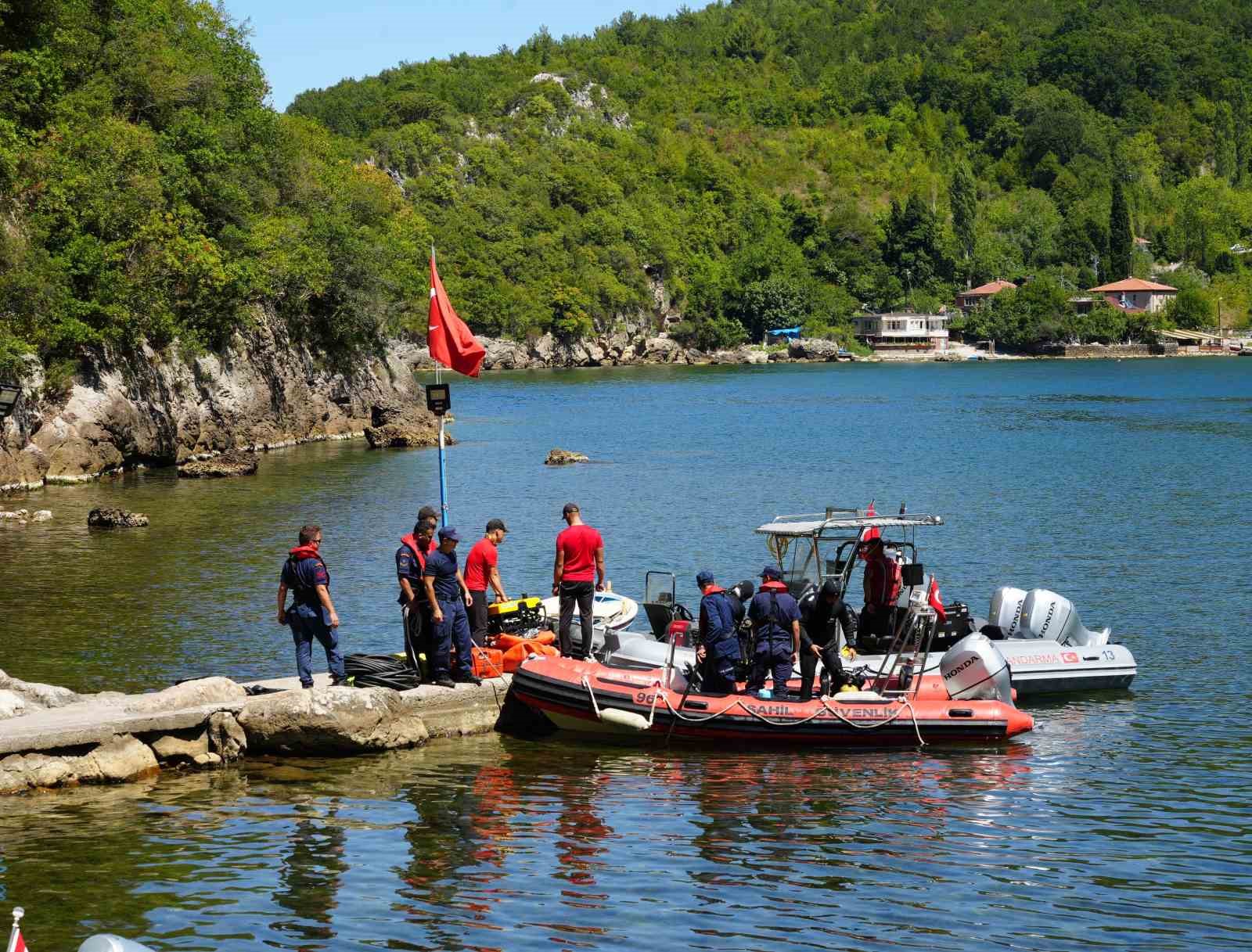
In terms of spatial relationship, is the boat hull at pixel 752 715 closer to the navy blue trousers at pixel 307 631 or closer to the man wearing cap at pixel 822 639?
the man wearing cap at pixel 822 639

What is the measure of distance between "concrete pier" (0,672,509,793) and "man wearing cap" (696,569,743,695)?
2.57 meters

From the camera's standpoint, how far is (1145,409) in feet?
285

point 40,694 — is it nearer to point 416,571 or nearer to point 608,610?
point 416,571

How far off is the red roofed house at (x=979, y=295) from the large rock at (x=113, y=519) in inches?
6613

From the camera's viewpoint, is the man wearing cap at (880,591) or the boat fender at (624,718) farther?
the man wearing cap at (880,591)

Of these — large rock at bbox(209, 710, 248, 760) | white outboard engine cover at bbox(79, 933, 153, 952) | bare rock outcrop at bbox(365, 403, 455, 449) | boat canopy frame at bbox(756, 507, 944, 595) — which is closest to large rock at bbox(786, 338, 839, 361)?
bare rock outcrop at bbox(365, 403, 455, 449)

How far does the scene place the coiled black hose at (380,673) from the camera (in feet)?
53.6

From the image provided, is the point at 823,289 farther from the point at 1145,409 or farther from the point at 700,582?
the point at 700,582

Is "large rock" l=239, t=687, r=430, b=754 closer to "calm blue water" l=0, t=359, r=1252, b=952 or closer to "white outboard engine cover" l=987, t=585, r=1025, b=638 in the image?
"calm blue water" l=0, t=359, r=1252, b=952

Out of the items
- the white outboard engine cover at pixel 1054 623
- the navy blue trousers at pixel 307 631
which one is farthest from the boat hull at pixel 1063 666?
the navy blue trousers at pixel 307 631

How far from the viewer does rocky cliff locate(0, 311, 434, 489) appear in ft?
138

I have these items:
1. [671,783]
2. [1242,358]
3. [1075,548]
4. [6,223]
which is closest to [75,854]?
[671,783]

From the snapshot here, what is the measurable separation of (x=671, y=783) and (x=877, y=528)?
232 inches

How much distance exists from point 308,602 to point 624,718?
379cm
